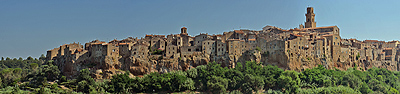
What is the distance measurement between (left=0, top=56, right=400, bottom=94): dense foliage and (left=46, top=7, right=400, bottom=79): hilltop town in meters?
1.56

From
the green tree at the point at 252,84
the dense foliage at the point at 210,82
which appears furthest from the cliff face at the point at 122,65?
the green tree at the point at 252,84

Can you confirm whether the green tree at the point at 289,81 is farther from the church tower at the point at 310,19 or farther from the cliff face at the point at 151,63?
the church tower at the point at 310,19

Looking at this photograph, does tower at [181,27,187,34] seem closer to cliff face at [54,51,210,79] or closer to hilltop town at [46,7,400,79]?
hilltop town at [46,7,400,79]

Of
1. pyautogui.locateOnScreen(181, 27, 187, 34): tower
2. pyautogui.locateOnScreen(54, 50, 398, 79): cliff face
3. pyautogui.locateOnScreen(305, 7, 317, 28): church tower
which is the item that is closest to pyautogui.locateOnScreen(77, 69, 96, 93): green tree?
pyautogui.locateOnScreen(54, 50, 398, 79): cliff face

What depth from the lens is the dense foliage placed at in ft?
198

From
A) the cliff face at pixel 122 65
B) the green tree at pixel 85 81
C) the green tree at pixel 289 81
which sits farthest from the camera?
the green tree at pixel 289 81

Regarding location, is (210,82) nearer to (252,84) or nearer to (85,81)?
(252,84)

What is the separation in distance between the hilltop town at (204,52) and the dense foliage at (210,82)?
1.56 m

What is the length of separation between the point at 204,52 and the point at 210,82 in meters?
7.08

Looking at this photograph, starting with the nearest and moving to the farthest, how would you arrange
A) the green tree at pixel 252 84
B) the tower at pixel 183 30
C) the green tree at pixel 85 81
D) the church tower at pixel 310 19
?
the green tree at pixel 85 81 < the green tree at pixel 252 84 < the tower at pixel 183 30 < the church tower at pixel 310 19

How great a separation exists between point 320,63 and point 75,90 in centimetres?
3937

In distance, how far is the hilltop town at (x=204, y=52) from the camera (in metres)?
64.4

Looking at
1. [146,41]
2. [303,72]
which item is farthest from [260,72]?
[146,41]

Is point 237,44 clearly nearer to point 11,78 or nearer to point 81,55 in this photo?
point 81,55
